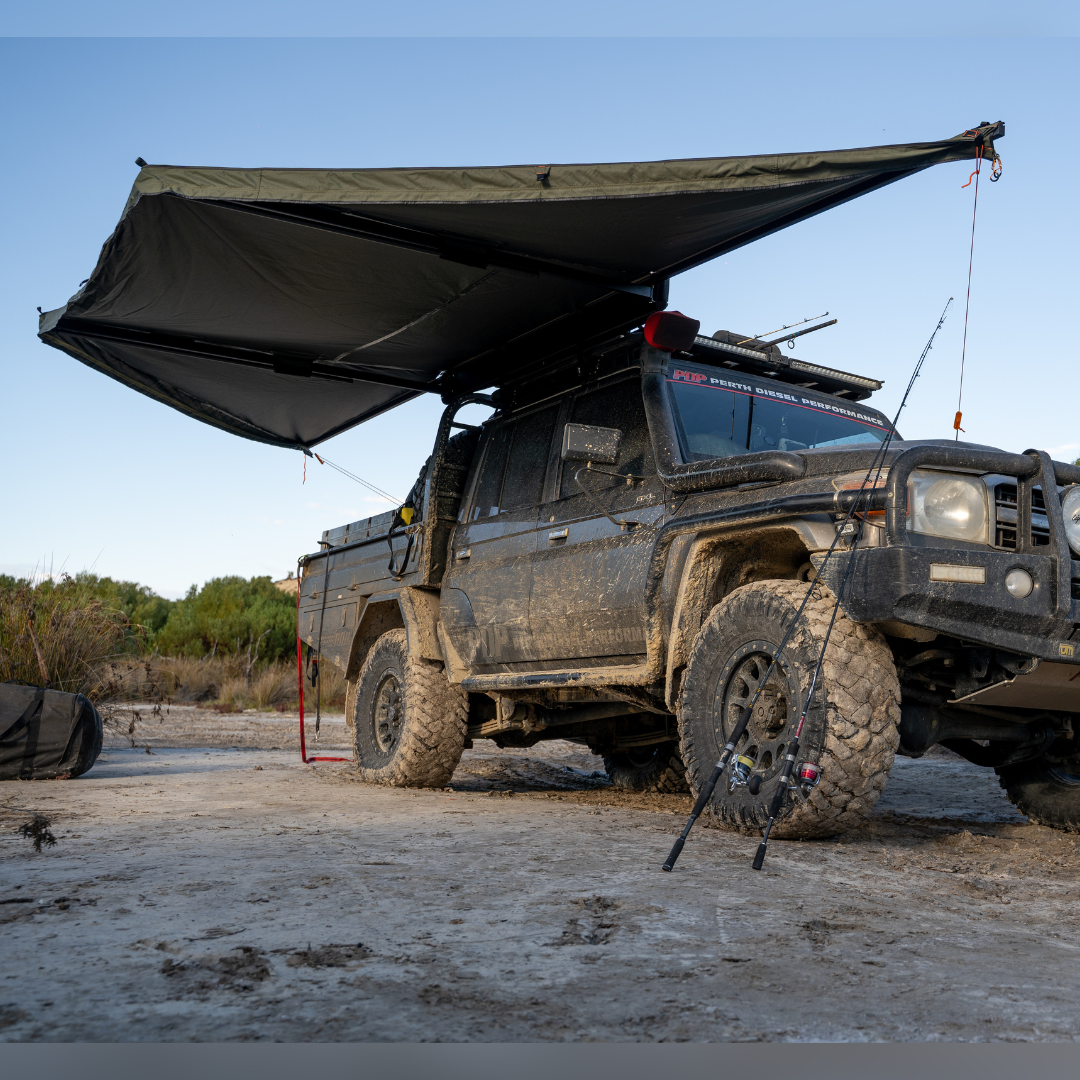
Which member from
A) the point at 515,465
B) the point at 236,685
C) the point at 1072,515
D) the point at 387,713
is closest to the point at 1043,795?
the point at 1072,515

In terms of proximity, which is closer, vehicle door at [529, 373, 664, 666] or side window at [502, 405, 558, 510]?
vehicle door at [529, 373, 664, 666]

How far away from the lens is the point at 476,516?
6.39 meters

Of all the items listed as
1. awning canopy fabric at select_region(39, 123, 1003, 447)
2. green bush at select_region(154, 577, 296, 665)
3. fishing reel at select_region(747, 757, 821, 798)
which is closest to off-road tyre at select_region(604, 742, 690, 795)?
awning canopy fabric at select_region(39, 123, 1003, 447)

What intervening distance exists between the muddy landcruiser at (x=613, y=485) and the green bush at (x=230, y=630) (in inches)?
491

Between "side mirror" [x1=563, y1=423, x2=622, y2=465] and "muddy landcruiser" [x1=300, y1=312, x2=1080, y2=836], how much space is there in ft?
0.04

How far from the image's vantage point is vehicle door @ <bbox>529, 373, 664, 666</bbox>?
4879 mm

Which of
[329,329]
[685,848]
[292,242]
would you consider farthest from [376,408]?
[685,848]

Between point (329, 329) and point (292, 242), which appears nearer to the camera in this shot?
point (292, 242)

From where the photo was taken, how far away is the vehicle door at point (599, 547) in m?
4.88

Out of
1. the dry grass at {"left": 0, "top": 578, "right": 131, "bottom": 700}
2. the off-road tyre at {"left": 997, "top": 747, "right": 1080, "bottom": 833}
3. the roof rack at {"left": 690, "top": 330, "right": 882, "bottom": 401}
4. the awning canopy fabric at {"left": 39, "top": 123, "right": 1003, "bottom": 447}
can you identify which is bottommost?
the off-road tyre at {"left": 997, "top": 747, "right": 1080, "bottom": 833}

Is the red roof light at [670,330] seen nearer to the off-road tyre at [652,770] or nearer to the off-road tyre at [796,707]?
the off-road tyre at [796,707]

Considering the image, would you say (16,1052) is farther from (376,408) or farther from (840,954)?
(376,408)

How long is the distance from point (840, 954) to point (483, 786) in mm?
4991

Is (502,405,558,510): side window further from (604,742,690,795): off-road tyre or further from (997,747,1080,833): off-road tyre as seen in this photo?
(997,747,1080,833): off-road tyre
